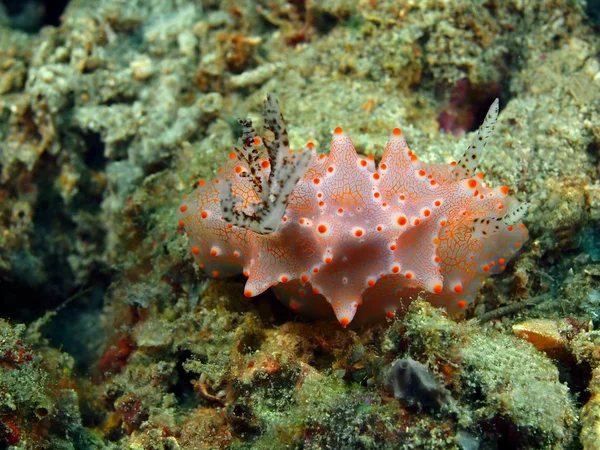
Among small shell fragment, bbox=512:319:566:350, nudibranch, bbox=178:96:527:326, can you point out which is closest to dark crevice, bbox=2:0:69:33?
nudibranch, bbox=178:96:527:326

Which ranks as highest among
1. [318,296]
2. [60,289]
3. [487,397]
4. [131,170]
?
[487,397]

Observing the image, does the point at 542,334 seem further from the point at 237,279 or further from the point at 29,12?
the point at 29,12

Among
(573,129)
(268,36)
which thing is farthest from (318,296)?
(268,36)

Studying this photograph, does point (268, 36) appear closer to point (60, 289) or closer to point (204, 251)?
point (204, 251)

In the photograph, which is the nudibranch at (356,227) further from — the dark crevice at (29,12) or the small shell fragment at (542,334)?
the dark crevice at (29,12)

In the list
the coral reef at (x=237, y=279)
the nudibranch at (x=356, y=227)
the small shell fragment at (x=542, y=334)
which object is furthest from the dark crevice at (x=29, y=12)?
the small shell fragment at (x=542, y=334)

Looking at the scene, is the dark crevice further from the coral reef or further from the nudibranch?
the nudibranch
